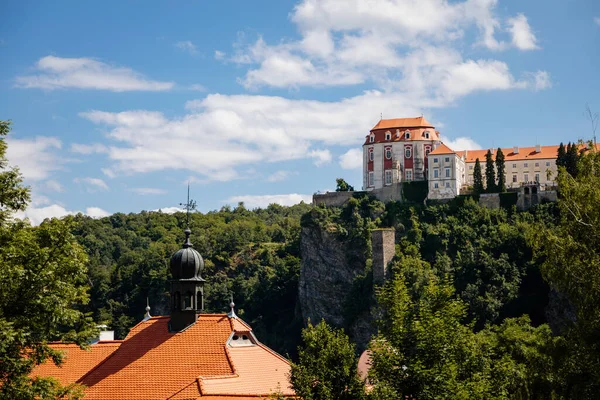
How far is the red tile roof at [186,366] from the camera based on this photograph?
3188 cm

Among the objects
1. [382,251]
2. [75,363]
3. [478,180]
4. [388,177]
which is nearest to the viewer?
[75,363]

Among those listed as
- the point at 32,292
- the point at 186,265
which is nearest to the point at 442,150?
the point at 186,265

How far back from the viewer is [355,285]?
92188 mm

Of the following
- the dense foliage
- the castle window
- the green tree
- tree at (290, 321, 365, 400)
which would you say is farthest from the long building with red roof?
the castle window

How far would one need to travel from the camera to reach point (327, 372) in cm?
2461

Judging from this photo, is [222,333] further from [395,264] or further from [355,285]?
[355,285]

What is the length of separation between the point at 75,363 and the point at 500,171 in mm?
62698

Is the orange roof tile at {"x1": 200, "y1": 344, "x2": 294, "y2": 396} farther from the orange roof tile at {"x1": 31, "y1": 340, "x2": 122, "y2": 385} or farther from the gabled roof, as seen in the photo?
the gabled roof

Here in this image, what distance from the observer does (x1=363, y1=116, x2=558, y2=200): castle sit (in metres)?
93.8

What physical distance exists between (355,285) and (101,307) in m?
39.9

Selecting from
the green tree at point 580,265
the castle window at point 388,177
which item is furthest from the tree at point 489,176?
the green tree at point 580,265

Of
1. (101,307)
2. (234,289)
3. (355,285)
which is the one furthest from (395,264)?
(101,307)

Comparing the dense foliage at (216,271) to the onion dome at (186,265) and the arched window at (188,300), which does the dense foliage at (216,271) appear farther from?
the arched window at (188,300)

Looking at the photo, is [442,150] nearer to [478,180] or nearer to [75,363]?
[478,180]
